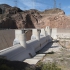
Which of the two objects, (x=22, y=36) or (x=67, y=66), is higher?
(x=22, y=36)

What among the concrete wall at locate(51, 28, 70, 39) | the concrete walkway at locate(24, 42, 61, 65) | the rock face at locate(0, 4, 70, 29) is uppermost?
the rock face at locate(0, 4, 70, 29)

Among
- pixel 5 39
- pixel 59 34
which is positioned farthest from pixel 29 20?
pixel 5 39

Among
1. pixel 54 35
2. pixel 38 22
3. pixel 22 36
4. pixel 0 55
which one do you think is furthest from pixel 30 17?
pixel 0 55

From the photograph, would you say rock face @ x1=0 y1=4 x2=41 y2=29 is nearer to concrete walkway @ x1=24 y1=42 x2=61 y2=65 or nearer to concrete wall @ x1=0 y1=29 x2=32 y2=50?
concrete wall @ x1=0 y1=29 x2=32 y2=50

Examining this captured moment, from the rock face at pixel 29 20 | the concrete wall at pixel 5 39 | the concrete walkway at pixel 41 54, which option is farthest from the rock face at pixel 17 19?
the concrete walkway at pixel 41 54

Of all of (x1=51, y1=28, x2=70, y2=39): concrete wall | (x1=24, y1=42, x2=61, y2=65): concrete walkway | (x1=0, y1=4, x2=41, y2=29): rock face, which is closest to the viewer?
(x1=24, y1=42, x2=61, y2=65): concrete walkway

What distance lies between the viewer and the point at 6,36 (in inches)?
1192

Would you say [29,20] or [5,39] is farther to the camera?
[29,20]

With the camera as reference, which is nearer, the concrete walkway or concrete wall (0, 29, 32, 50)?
the concrete walkway

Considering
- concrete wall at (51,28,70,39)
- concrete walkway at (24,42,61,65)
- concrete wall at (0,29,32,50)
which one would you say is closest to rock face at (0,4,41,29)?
concrete wall at (0,29,32,50)

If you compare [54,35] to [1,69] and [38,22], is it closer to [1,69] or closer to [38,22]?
[1,69]

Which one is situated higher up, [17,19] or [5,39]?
[17,19]

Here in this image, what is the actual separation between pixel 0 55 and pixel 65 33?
82.0 feet

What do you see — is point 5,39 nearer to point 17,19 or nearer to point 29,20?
point 17,19
